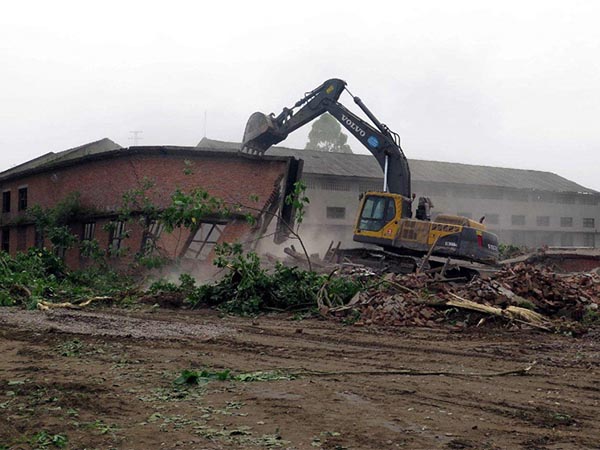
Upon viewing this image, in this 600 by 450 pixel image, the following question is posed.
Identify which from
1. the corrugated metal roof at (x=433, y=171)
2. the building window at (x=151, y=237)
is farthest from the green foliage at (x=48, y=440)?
the corrugated metal roof at (x=433, y=171)

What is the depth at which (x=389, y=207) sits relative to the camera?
19.4m

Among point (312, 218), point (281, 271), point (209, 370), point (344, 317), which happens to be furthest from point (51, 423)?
point (312, 218)

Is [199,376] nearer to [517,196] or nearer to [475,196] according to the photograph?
[475,196]

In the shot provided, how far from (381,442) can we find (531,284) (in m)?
9.39

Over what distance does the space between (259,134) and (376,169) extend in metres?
21.4

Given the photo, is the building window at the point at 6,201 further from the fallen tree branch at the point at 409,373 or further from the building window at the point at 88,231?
the fallen tree branch at the point at 409,373

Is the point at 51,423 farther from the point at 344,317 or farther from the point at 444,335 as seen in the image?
the point at 344,317

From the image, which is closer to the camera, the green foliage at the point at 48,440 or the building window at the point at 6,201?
the green foliage at the point at 48,440

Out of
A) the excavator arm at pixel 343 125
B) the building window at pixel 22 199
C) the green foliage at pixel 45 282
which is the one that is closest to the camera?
the green foliage at pixel 45 282

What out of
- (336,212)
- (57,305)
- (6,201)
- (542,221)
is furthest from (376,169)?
(57,305)

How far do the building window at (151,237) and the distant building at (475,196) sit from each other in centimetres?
1148

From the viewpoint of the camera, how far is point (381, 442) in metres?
4.82

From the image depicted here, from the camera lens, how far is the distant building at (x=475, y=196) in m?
39.2

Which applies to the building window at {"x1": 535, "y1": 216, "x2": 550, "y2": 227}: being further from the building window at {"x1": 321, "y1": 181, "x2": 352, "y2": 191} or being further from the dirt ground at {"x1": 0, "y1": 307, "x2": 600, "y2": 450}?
the dirt ground at {"x1": 0, "y1": 307, "x2": 600, "y2": 450}
